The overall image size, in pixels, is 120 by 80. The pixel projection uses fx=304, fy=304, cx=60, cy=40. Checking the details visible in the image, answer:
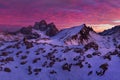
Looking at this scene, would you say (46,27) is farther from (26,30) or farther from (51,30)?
(26,30)

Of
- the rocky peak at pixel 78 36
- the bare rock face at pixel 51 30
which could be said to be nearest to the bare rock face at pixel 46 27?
the bare rock face at pixel 51 30

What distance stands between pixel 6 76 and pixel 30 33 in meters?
85.0

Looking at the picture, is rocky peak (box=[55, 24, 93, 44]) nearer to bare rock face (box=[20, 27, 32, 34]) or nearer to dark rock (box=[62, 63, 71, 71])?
bare rock face (box=[20, 27, 32, 34])

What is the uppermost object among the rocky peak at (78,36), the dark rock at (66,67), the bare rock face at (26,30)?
the dark rock at (66,67)

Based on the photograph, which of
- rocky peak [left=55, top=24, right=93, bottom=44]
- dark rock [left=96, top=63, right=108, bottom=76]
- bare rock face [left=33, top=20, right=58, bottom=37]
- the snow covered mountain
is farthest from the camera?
bare rock face [left=33, top=20, right=58, bottom=37]

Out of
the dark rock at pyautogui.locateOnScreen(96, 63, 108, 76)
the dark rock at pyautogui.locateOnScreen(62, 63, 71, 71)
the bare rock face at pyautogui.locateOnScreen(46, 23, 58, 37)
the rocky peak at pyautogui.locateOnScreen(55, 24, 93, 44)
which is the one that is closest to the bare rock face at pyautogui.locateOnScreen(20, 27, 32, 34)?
the bare rock face at pyautogui.locateOnScreen(46, 23, 58, 37)

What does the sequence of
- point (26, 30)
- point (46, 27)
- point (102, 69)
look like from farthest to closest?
point (46, 27), point (26, 30), point (102, 69)

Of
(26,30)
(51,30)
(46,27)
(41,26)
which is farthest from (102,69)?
(41,26)

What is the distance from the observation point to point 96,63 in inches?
2292

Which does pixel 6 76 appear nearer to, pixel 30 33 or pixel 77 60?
pixel 77 60

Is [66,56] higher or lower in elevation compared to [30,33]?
higher

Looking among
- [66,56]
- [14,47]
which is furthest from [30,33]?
[66,56]

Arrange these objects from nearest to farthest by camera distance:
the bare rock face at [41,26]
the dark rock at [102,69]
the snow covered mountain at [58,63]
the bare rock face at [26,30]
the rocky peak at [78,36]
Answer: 1. the dark rock at [102,69]
2. the snow covered mountain at [58,63]
3. the rocky peak at [78,36]
4. the bare rock face at [26,30]
5. the bare rock face at [41,26]

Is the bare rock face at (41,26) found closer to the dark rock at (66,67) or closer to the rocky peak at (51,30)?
the rocky peak at (51,30)
